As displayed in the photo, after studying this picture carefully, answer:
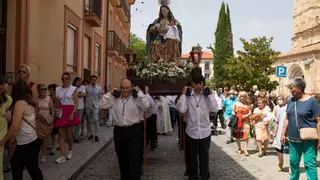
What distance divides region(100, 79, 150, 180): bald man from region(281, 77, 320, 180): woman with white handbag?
2338 millimetres

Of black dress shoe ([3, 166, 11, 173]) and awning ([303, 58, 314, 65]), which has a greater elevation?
awning ([303, 58, 314, 65])

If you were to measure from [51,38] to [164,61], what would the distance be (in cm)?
395

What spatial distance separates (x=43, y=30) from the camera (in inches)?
400

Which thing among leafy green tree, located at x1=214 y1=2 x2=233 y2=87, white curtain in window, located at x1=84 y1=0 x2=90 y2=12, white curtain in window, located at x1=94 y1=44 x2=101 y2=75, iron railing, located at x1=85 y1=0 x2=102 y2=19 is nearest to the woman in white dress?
iron railing, located at x1=85 y1=0 x2=102 y2=19

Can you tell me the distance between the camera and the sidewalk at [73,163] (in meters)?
6.36

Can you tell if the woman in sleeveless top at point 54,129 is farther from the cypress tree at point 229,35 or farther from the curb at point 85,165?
the cypress tree at point 229,35

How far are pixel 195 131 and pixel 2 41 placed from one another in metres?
5.07

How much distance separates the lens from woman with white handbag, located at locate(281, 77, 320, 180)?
5.36m

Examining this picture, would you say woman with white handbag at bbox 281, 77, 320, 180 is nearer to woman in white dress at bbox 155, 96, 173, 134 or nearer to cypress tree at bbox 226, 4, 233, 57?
woman in white dress at bbox 155, 96, 173, 134

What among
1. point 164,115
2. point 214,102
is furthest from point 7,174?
point 164,115

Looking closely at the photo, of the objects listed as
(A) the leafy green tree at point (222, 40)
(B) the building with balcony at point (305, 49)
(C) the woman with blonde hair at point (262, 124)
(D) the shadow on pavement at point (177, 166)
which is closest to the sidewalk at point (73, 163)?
(D) the shadow on pavement at point (177, 166)

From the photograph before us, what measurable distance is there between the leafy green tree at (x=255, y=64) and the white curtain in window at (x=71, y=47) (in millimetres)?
10154

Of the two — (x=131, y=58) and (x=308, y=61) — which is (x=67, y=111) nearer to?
(x=131, y=58)

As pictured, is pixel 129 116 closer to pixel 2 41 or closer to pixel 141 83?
pixel 141 83
